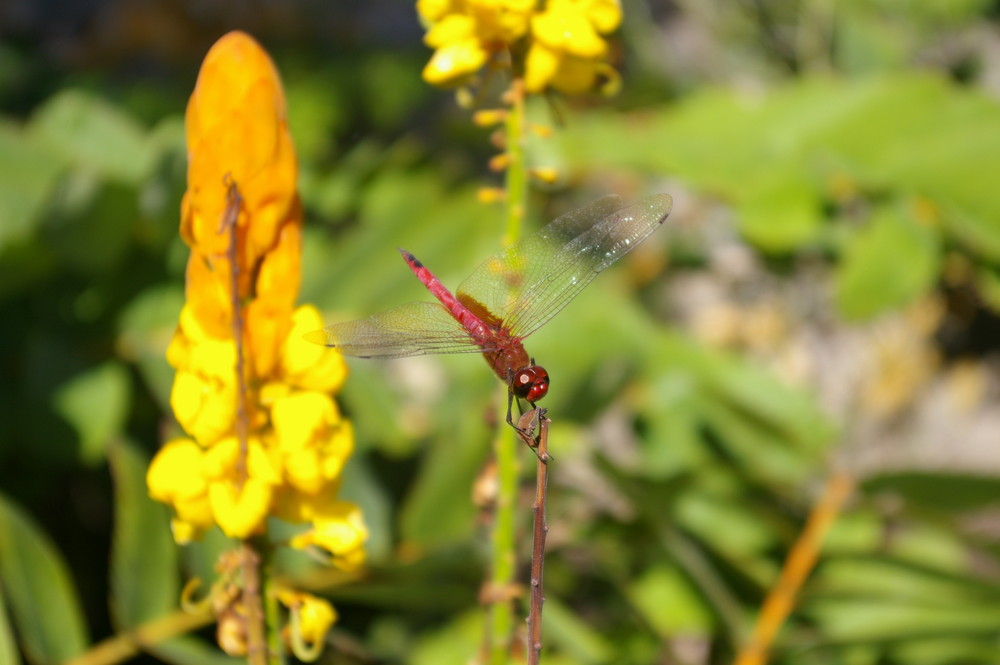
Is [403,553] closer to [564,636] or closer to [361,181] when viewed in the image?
[564,636]

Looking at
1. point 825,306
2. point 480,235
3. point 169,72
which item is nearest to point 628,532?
point 480,235

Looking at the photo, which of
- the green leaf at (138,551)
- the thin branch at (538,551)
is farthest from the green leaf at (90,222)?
the thin branch at (538,551)

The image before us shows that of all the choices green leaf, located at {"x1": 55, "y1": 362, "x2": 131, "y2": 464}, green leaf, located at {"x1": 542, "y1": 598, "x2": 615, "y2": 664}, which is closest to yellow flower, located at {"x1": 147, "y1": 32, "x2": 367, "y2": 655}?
green leaf, located at {"x1": 542, "y1": 598, "x2": 615, "y2": 664}

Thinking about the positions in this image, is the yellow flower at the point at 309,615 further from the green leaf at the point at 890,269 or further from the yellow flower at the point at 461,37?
the green leaf at the point at 890,269

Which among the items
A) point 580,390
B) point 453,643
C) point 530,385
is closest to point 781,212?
point 580,390

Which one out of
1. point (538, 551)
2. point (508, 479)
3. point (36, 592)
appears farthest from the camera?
point (36, 592)

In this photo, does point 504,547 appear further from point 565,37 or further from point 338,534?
point 565,37

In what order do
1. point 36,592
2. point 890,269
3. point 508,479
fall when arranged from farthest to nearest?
→ point 890,269, point 36,592, point 508,479

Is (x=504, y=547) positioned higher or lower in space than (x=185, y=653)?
higher
